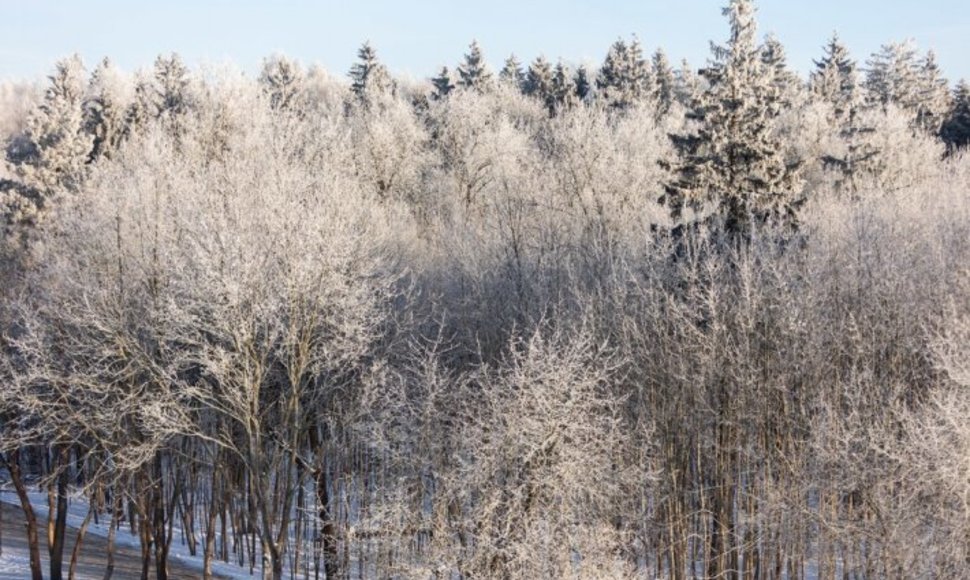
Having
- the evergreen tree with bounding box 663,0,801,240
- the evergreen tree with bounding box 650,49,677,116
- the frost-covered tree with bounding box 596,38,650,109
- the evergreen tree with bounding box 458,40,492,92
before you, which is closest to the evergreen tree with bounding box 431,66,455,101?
the evergreen tree with bounding box 458,40,492,92

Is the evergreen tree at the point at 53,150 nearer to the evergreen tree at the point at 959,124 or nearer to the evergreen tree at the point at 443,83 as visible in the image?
the evergreen tree at the point at 443,83

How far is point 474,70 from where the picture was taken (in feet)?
245

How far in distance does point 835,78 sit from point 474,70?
2703 centimetres

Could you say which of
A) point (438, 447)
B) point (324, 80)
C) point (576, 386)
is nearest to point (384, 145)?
point (438, 447)

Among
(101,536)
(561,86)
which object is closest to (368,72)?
(561,86)

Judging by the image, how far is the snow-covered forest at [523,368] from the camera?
61.3 feet

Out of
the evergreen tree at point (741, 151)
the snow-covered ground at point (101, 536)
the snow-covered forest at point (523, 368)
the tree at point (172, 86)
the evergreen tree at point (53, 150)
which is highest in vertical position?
the tree at point (172, 86)

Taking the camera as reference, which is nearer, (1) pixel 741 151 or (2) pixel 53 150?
(1) pixel 741 151

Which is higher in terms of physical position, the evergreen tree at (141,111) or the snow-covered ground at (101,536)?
the evergreen tree at (141,111)

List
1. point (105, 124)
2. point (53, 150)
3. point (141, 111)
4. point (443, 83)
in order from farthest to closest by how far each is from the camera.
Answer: point (443, 83) < point (141, 111) < point (105, 124) < point (53, 150)

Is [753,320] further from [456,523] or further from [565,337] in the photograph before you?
[456,523]

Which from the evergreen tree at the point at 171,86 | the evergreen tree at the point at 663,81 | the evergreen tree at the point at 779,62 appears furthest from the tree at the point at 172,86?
the evergreen tree at the point at 779,62

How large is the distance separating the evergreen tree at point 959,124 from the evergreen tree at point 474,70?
32416 mm

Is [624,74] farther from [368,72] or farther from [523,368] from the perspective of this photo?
[523,368]
